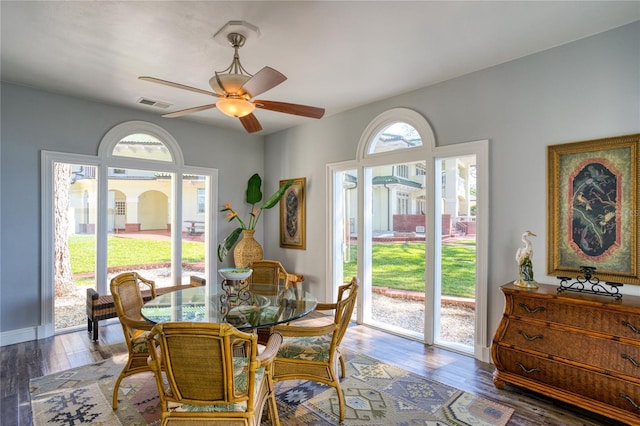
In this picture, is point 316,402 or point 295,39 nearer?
point 316,402

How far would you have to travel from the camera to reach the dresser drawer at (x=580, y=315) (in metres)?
2.30

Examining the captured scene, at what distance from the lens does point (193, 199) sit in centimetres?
541

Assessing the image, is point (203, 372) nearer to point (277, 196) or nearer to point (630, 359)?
point (630, 359)

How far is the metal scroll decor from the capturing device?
2.53 metres

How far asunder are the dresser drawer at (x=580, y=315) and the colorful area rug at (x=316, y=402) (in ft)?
2.60

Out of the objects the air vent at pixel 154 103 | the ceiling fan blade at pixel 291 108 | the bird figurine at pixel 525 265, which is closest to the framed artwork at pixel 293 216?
the air vent at pixel 154 103

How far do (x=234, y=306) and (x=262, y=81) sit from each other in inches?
70.9

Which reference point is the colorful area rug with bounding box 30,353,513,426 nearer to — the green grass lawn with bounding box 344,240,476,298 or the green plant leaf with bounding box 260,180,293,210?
the green grass lawn with bounding box 344,240,476,298

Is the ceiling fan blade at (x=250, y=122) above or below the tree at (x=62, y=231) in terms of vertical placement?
above

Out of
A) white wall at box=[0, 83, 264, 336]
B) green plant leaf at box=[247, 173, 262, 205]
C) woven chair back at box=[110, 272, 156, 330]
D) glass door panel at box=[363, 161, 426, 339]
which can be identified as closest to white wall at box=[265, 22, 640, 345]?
glass door panel at box=[363, 161, 426, 339]

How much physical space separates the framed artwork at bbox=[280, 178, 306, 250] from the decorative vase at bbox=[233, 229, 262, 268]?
0.52 metres

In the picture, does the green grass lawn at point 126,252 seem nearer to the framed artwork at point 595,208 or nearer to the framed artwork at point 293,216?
the framed artwork at point 293,216

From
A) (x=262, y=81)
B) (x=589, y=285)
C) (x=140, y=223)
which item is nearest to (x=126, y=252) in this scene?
(x=140, y=223)

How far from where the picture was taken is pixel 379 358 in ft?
11.4
